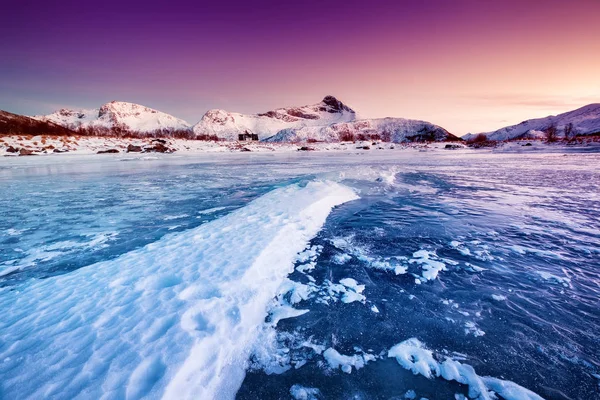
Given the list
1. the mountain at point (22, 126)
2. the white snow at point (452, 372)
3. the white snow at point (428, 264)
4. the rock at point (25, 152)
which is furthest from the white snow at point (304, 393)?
the mountain at point (22, 126)

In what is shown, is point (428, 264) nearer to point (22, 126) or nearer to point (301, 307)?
point (301, 307)

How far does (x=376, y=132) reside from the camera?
15662 cm

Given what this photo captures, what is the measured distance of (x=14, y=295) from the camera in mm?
2891

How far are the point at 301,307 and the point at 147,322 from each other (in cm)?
139

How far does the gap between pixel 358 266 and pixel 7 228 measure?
Result: 6.55 m

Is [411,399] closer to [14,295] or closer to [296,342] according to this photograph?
[296,342]

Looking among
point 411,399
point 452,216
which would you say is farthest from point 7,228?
point 452,216

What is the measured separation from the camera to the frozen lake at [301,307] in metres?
1.87

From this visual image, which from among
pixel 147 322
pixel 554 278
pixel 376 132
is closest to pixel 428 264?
pixel 554 278

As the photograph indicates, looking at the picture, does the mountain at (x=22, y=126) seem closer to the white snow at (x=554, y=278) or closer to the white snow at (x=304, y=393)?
the white snow at (x=304, y=393)

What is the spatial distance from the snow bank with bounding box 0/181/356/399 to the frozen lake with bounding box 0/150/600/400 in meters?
0.01

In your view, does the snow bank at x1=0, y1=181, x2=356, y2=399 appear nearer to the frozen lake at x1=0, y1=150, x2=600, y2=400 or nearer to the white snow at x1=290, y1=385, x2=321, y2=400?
the frozen lake at x1=0, y1=150, x2=600, y2=400

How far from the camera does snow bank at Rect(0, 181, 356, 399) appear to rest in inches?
70.7

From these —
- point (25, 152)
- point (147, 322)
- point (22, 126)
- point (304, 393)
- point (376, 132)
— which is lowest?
point (304, 393)
